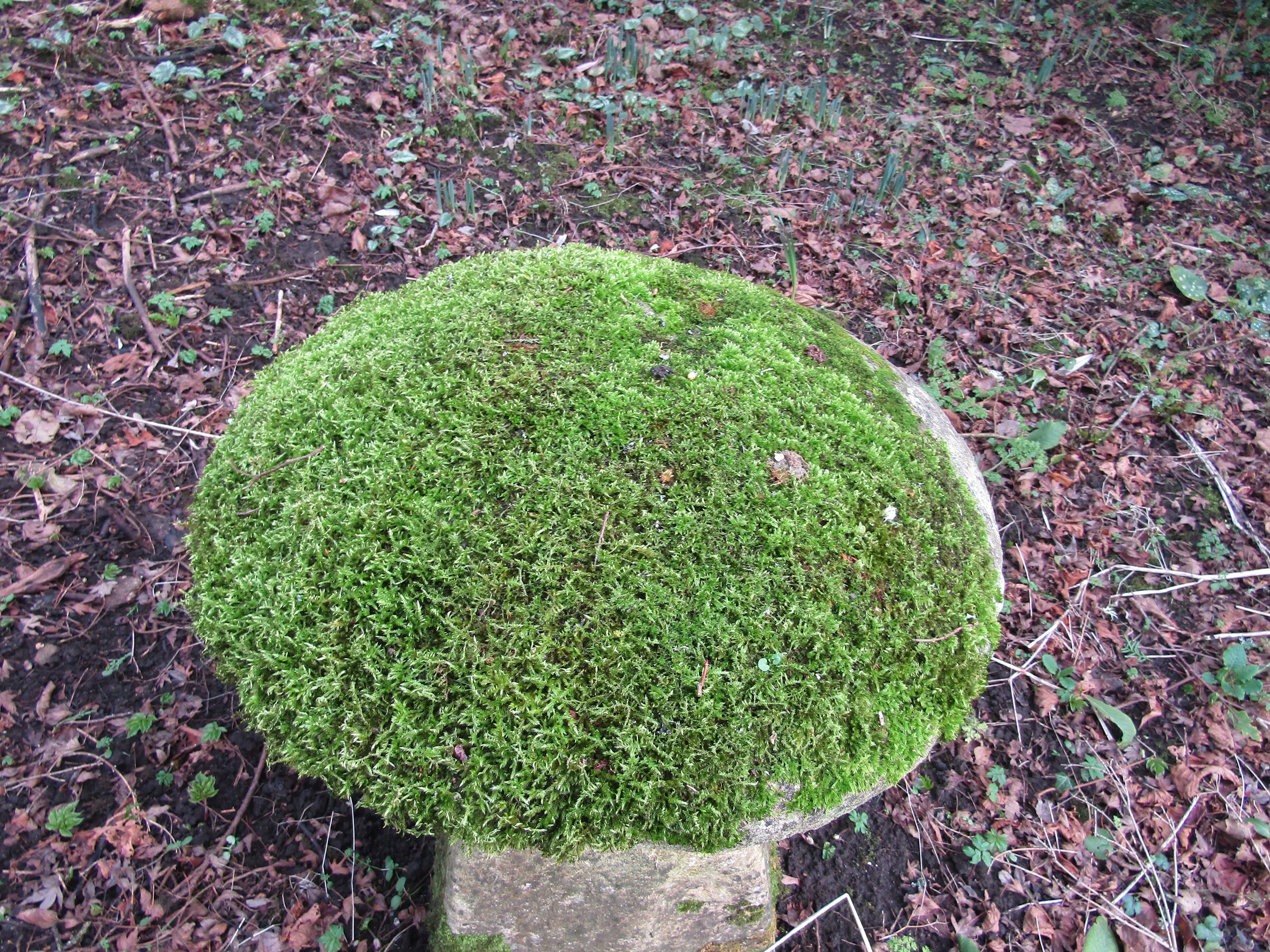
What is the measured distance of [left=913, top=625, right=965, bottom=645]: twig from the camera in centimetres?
197

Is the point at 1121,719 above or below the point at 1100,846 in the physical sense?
above

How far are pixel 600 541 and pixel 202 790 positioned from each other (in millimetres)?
1747

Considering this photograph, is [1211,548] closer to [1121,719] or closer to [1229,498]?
[1229,498]

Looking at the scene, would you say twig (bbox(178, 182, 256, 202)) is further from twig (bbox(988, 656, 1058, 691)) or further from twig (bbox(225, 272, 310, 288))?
twig (bbox(988, 656, 1058, 691))

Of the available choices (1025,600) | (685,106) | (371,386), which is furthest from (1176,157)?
(371,386)

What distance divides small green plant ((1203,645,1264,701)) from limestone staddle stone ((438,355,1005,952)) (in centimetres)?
191

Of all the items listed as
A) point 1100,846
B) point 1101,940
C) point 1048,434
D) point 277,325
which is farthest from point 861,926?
point 277,325

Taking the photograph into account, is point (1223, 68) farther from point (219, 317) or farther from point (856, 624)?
point (219, 317)

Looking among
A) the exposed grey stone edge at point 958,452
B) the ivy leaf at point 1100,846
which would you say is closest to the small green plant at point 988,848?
the ivy leaf at point 1100,846

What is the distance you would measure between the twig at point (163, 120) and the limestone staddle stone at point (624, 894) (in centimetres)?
415

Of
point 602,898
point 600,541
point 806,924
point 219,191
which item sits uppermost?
point 600,541

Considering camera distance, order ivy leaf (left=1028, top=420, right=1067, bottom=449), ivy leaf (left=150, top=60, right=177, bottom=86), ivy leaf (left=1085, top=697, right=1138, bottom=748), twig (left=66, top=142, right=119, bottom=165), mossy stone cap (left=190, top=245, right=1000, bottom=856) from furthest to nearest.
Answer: ivy leaf (left=150, top=60, right=177, bottom=86) < twig (left=66, top=142, right=119, bottom=165) < ivy leaf (left=1028, top=420, right=1067, bottom=449) < ivy leaf (left=1085, top=697, right=1138, bottom=748) < mossy stone cap (left=190, top=245, right=1000, bottom=856)

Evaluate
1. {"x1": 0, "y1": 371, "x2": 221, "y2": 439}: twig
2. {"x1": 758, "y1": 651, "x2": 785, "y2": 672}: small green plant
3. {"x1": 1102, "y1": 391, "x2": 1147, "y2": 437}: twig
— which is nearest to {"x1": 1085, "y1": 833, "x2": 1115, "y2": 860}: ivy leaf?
{"x1": 758, "y1": 651, "x2": 785, "y2": 672}: small green plant

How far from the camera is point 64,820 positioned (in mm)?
2316
